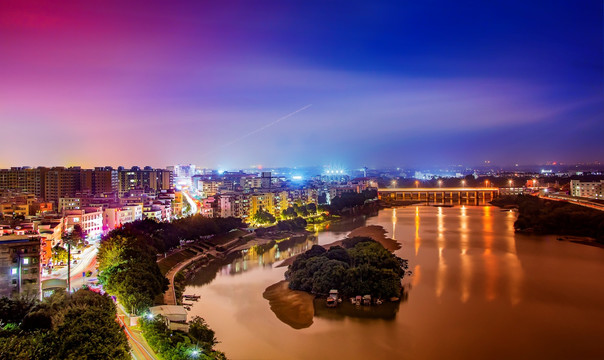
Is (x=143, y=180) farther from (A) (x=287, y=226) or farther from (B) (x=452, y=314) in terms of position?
(B) (x=452, y=314)

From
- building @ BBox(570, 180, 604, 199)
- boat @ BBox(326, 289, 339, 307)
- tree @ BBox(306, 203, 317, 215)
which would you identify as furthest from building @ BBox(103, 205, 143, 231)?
building @ BBox(570, 180, 604, 199)

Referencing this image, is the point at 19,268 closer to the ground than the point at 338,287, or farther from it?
farther from it

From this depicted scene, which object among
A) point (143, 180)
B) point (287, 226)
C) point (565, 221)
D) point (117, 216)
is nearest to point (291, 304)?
point (117, 216)

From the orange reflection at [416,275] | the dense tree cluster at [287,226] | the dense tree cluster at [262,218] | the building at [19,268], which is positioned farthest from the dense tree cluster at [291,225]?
the building at [19,268]

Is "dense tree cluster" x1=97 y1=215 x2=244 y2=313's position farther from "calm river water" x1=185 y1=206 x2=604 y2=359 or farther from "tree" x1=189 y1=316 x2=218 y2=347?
"calm river water" x1=185 y1=206 x2=604 y2=359

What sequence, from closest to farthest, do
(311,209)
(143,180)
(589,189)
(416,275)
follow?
(416,275), (311,209), (143,180), (589,189)
